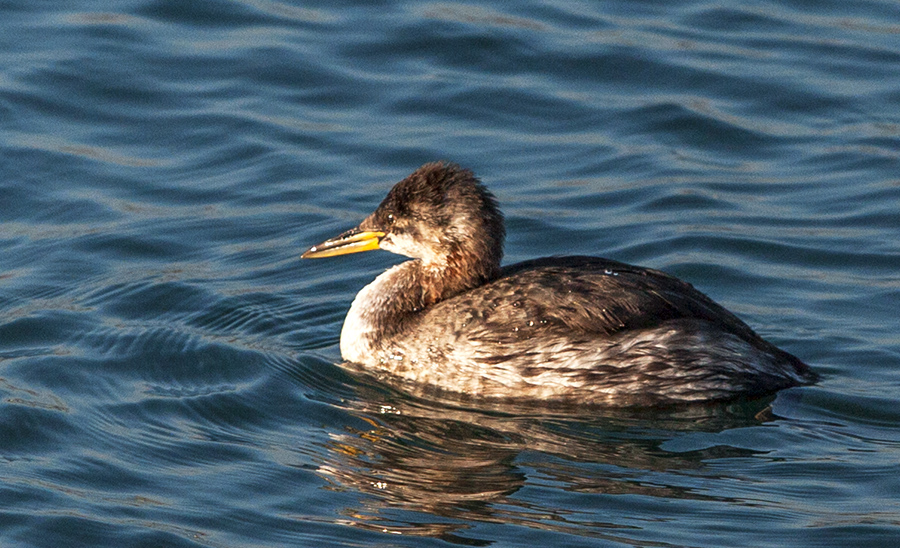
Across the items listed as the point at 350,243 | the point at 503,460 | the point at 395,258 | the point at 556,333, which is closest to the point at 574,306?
the point at 556,333

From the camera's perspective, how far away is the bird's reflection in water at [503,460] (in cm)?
674

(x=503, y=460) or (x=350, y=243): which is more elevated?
(x=350, y=243)

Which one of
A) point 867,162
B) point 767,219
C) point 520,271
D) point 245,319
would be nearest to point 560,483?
point 520,271

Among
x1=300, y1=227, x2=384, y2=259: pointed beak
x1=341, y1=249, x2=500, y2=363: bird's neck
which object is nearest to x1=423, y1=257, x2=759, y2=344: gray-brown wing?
x1=341, y1=249, x2=500, y2=363: bird's neck

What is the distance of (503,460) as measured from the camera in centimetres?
736

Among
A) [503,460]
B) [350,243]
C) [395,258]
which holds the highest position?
[350,243]

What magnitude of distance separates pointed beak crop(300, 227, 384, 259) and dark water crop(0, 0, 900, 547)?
579mm

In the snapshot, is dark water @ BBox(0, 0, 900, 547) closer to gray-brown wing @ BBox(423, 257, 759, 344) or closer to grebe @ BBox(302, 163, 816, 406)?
grebe @ BBox(302, 163, 816, 406)

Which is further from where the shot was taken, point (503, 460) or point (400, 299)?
point (400, 299)

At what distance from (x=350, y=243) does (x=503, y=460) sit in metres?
2.11

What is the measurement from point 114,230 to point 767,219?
15.9 feet

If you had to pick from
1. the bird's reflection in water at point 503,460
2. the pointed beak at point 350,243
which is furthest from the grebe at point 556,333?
the pointed beak at point 350,243

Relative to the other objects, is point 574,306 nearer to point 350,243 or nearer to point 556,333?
point 556,333

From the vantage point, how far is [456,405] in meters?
8.12
